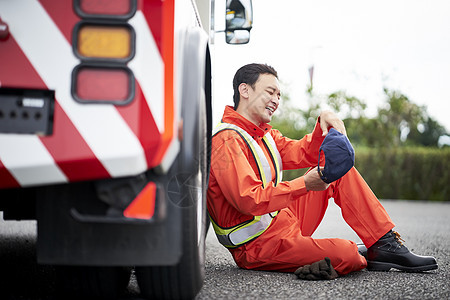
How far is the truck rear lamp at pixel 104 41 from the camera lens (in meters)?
1.57

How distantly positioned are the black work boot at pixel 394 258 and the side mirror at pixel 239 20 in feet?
4.76

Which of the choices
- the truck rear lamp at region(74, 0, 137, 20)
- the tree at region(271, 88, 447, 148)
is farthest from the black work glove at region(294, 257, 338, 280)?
the tree at region(271, 88, 447, 148)

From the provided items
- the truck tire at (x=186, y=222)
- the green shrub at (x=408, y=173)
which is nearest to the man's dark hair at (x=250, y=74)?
the truck tire at (x=186, y=222)

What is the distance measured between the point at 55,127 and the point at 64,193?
Answer: 27 centimetres

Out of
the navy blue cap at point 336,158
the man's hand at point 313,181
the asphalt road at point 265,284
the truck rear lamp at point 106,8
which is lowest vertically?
the asphalt road at point 265,284

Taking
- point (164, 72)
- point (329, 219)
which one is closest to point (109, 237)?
point (164, 72)

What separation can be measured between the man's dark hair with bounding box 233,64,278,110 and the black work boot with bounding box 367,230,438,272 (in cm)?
115

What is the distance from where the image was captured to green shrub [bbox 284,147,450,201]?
14.8 metres

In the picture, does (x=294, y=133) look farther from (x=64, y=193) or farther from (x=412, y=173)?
(x=64, y=193)

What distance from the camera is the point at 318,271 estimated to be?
8.73ft

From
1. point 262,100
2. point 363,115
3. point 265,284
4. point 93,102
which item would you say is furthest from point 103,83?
point 363,115

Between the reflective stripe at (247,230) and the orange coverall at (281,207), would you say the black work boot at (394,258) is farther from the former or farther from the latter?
the reflective stripe at (247,230)

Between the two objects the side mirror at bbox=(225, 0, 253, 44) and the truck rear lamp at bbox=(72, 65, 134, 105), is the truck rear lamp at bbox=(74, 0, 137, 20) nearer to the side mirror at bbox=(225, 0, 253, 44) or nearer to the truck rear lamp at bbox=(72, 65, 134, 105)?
the truck rear lamp at bbox=(72, 65, 134, 105)

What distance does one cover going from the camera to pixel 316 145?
123 inches
